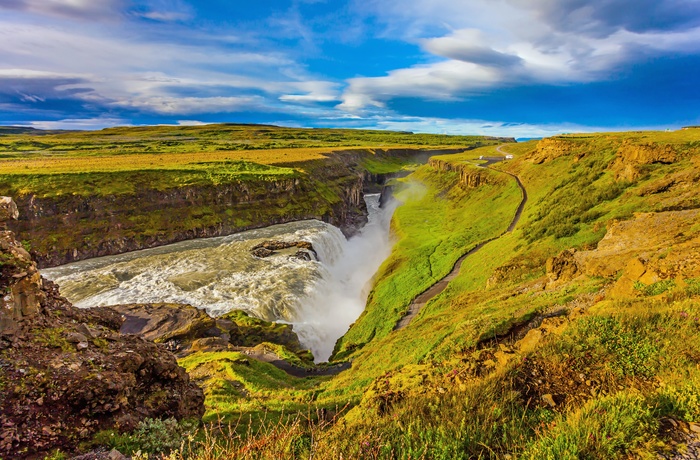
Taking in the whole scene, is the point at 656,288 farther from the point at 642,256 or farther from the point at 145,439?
the point at 145,439

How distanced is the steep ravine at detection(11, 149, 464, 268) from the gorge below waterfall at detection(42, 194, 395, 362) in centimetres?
239

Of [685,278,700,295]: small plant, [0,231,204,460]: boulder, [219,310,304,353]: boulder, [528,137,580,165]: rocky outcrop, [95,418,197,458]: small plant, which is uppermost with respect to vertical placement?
[528,137,580,165]: rocky outcrop

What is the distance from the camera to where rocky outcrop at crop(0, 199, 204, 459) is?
6.34 m

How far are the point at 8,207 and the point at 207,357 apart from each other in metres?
15.2

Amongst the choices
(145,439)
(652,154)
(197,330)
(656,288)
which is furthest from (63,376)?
(652,154)

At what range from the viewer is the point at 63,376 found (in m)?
7.09

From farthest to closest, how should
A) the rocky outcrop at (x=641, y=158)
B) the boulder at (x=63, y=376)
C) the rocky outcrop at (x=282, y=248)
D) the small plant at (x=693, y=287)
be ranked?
the rocky outcrop at (x=282, y=248) → the rocky outcrop at (x=641, y=158) → the small plant at (x=693, y=287) → the boulder at (x=63, y=376)

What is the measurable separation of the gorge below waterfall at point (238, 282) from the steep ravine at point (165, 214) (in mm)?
2390

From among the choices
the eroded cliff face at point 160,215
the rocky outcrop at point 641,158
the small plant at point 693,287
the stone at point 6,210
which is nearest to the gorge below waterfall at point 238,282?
the eroded cliff face at point 160,215

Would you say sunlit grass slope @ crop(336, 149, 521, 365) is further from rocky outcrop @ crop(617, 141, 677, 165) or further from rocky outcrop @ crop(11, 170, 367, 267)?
rocky outcrop @ crop(11, 170, 367, 267)

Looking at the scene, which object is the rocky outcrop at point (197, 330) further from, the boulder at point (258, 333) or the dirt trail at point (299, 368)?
the dirt trail at point (299, 368)

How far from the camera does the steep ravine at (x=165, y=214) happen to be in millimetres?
45531

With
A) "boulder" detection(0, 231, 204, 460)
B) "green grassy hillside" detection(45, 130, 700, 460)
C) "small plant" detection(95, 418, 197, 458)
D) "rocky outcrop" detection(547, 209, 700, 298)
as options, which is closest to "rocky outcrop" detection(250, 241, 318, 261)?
"green grassy hillside" detection(45, 130, 700, 460)

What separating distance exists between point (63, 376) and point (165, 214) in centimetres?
5491
